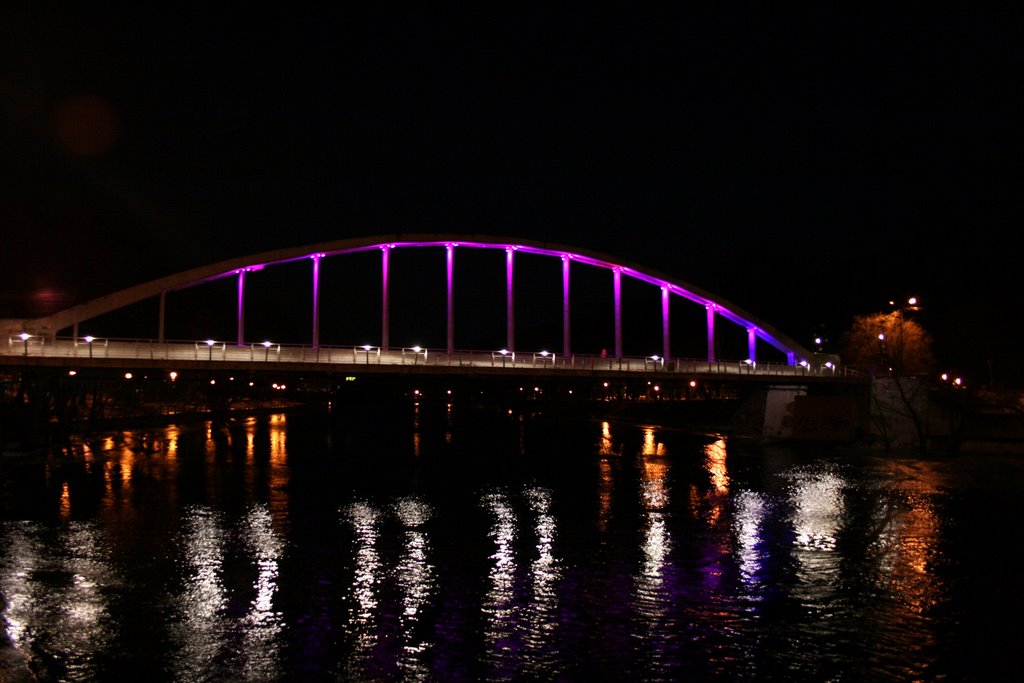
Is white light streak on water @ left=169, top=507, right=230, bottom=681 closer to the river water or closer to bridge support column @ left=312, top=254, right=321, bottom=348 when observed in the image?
the river water

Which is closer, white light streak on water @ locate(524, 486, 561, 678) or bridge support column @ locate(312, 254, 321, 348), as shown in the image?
white light streak on water @ locate(524, 486, 561, 678)

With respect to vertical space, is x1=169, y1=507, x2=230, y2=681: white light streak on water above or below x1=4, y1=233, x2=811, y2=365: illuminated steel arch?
below

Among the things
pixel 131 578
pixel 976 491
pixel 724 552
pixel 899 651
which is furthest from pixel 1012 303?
pixel 131 578

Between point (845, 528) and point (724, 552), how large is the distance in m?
5.79

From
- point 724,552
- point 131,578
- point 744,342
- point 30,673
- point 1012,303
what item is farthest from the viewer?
point 744,342

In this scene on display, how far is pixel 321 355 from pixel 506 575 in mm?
21477

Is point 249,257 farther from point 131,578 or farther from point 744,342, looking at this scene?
point 744,342

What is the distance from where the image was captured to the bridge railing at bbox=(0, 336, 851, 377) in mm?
33031

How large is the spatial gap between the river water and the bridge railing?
16.9ft

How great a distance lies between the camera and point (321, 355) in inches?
1503

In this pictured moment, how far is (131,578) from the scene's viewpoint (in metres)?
18.0

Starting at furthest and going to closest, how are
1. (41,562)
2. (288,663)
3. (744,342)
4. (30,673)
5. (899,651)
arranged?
(744,342) < (41,562) < (899,651) < (288,663) < (30,673)

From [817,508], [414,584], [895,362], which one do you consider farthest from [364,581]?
[895,362]

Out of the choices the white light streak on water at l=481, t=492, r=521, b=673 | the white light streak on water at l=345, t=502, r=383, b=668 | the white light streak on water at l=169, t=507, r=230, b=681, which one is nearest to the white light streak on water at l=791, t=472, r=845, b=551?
the white light streak on water at l=481, t=492, r=521, b=673
